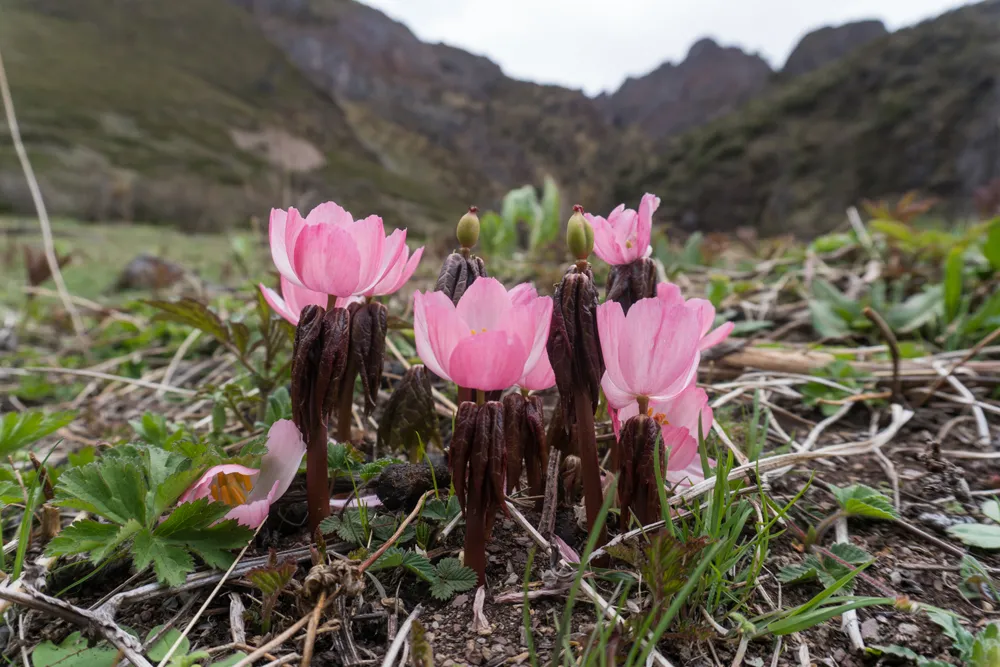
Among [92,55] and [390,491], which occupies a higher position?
[92,55]

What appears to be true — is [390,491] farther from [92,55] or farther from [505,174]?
[92,55]

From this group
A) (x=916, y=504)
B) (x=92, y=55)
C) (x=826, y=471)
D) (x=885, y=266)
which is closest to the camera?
(x=916, y=504)

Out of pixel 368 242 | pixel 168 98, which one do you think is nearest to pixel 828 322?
pixel 368 242

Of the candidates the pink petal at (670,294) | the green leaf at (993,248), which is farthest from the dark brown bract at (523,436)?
the green leaf at (993,248)

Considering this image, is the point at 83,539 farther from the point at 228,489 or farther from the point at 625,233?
the point at 625,233

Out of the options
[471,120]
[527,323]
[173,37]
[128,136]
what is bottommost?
[527,323]

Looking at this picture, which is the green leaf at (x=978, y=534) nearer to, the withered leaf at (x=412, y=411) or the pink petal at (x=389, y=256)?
the withered leaf at (x=412, y=411)

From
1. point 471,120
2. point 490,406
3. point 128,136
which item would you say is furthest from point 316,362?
point 471,120
